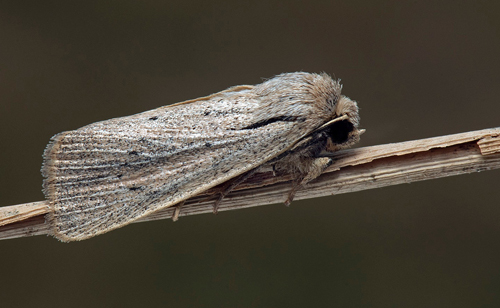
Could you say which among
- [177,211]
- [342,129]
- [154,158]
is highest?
[154,158]

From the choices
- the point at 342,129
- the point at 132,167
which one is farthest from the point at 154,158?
the point at 342,129

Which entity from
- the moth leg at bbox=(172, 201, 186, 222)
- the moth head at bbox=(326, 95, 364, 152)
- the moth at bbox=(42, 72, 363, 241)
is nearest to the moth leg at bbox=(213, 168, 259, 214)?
the moth at bbox=(42, 72, 363, 241)

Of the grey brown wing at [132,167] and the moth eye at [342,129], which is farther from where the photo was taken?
the moth eye at [342,129]

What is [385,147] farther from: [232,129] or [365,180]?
[232,129]

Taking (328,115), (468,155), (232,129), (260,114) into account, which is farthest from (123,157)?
(468,155)

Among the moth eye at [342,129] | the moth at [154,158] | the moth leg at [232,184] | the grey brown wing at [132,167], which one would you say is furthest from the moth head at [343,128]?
the moth leg at [232,184]

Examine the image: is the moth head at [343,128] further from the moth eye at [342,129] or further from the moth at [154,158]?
the moth at [154,158]

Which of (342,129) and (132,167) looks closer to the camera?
(132,167)

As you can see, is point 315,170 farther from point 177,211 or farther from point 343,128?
point 177,211

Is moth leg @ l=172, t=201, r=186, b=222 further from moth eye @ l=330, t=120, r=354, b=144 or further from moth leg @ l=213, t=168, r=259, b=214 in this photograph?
moth eye @ l=330, t=120, r=354, b=144
